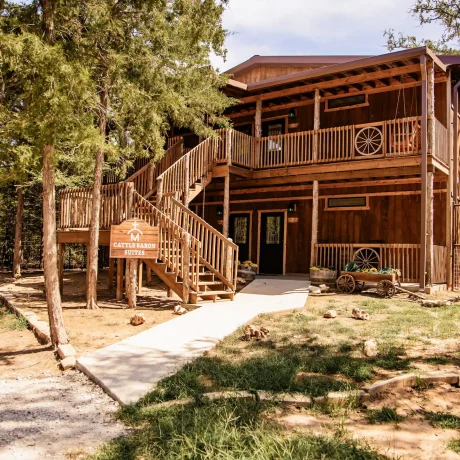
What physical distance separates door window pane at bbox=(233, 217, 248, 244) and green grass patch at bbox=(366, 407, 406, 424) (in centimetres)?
1335

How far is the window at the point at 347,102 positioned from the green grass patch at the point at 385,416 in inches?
487

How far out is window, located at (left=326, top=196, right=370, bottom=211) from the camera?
14891mm

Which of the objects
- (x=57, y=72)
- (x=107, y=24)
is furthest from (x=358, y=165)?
(x=57, y=72)

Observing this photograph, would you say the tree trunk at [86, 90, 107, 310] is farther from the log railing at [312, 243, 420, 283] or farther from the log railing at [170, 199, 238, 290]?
the log railing at [312, 243, 420, 283]

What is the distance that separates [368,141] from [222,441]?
37.0ft

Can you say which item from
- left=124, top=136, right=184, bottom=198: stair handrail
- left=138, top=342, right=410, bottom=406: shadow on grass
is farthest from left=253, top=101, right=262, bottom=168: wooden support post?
left=138, top=342, right=410, bottom=406: shadow on grass

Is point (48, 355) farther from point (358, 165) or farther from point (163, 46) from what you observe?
point (358, 165)

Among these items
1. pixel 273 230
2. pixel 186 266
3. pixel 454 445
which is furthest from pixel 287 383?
pixel 273 230

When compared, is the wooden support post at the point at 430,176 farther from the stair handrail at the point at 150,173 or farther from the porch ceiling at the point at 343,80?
the stair handrail at the point at 150,173

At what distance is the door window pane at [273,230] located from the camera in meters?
16.7

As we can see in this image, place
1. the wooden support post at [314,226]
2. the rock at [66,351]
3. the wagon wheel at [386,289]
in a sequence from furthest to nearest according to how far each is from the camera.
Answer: the wooden support post at [314,226], the wagon wheel at [386,289], the rock at [66,351]

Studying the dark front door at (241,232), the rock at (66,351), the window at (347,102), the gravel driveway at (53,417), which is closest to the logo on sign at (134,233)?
the rock at (66,351)

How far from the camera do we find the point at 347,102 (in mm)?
15094

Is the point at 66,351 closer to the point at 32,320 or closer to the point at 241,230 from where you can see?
the point at 32,320
